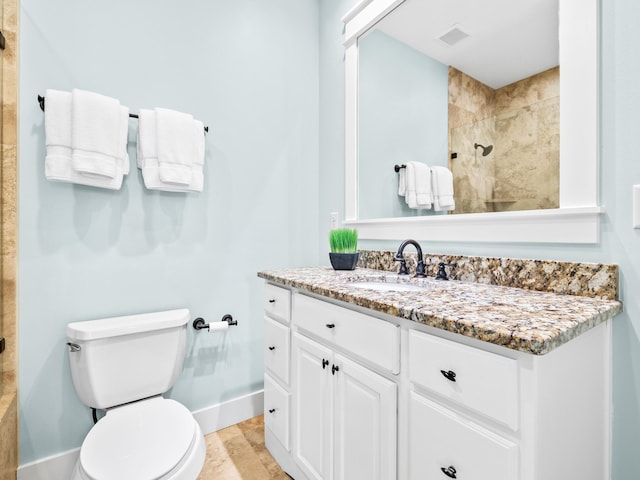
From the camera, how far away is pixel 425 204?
1493 mm

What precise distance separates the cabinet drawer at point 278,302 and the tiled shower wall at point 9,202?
3.32 feet

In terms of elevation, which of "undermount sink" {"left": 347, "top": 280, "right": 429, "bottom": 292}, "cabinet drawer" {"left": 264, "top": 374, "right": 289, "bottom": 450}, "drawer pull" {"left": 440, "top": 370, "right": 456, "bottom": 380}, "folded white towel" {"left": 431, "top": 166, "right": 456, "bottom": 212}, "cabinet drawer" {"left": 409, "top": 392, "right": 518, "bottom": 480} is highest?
"folded white towel" {"left": 431, "top": 166, "right": 456, "bottom": 212}

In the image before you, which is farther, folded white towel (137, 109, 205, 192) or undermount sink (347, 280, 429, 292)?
folded white towel (137, 109, 205, 192)

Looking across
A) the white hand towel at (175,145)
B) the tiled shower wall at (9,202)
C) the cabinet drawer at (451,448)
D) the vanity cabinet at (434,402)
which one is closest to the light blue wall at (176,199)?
the tiled shower wall at (9,202)

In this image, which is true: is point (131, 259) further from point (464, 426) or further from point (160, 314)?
point (464, 426)

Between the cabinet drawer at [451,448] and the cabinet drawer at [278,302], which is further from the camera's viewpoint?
the cabinet drawer at [278,302]

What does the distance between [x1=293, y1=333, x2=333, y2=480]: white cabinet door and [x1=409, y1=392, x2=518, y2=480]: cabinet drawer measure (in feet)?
1.23

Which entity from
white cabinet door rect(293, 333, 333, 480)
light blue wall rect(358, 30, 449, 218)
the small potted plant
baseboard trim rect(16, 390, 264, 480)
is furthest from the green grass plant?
baseboard trim rect(16, 390, 264, 480)

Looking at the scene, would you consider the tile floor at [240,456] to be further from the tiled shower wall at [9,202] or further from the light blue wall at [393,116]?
the light blue wall at [393,116]

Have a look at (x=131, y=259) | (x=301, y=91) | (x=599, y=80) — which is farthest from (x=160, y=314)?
(x=599, y=80)

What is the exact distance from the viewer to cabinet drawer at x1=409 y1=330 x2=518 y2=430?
2.14 feet

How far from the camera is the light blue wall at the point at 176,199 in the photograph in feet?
4.48

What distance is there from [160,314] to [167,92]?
1.09 m

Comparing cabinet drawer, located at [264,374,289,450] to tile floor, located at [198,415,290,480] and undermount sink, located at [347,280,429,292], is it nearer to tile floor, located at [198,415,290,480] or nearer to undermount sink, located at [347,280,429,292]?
tile floor, located at [198,415,290,480]
